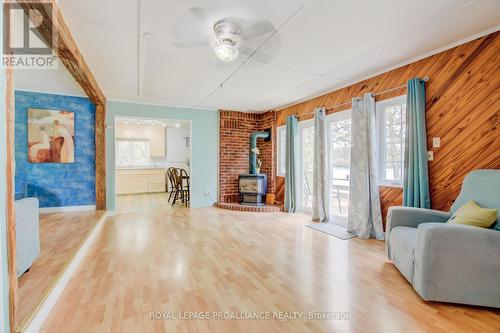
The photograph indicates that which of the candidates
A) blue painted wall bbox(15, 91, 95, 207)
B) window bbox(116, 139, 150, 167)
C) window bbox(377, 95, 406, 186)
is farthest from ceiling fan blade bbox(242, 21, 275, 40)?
window bbox(116, 139, 150, 167)

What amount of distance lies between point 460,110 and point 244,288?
2.96 meters

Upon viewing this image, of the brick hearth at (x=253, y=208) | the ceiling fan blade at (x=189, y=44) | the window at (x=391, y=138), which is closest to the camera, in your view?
the ceiling fan blade at (x=189, y=44)

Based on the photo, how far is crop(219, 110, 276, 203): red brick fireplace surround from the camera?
5910 mm

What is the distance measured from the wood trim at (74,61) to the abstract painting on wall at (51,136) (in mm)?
501

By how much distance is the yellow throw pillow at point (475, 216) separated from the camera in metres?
1.90

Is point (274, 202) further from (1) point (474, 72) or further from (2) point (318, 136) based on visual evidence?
(1) point (474, 72)

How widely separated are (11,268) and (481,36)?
14.1 feet

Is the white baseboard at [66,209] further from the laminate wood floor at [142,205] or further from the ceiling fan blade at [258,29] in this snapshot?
the ceiling fan blade at [258,29]

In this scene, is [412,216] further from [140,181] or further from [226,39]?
[140,181]

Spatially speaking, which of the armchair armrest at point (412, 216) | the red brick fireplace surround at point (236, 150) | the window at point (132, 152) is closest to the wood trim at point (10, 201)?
the armchair armrest at point (412, 216)

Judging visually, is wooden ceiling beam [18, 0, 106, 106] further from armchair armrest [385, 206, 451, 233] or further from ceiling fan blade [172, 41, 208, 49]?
armchair armrest [385, 206, 451, 233]

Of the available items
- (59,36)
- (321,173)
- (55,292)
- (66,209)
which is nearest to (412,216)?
(321,173)
